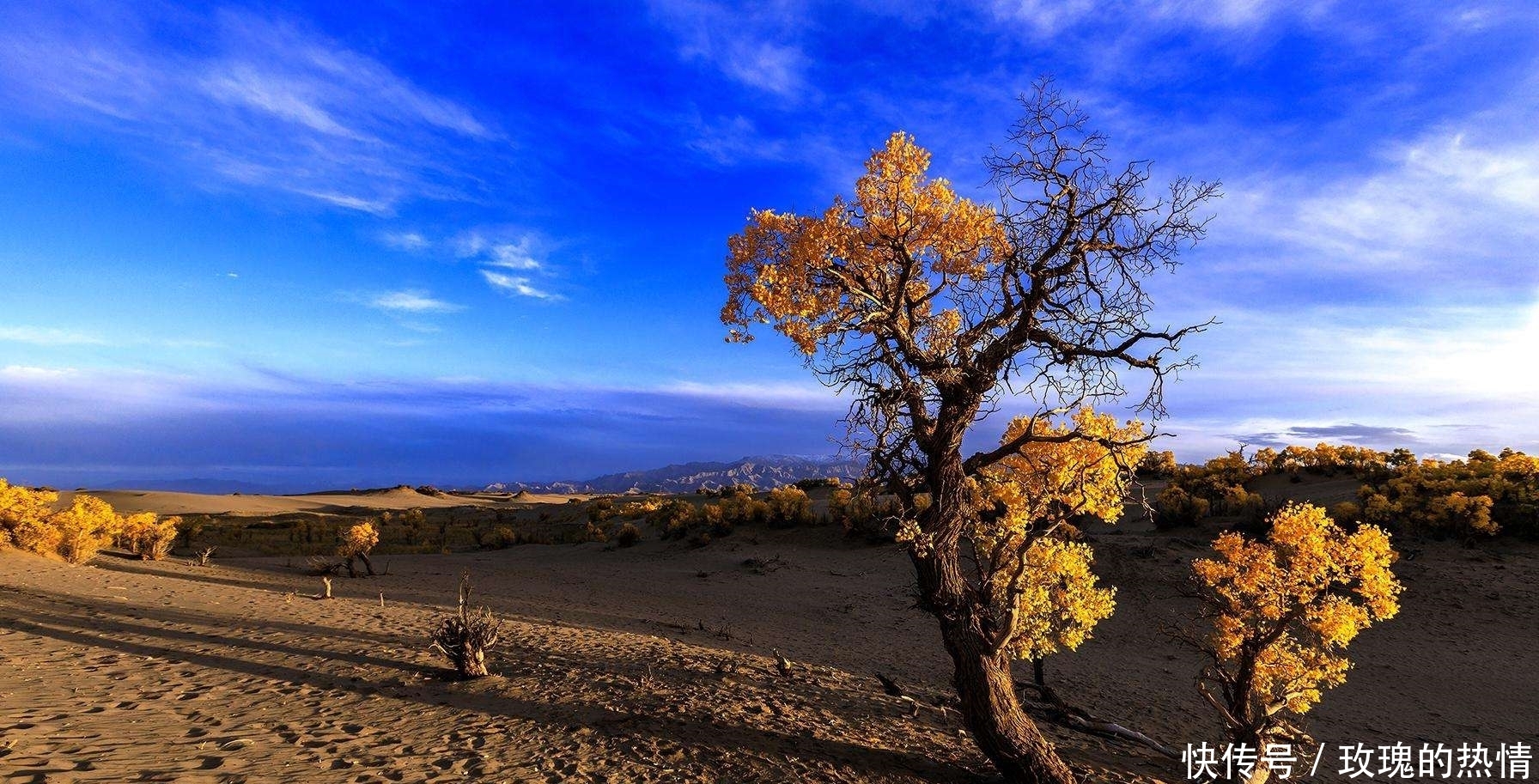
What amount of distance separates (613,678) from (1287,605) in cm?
1046

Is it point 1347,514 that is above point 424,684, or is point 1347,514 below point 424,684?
above

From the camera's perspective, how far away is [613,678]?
1085cm

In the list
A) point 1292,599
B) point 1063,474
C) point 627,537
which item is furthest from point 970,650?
point 627,537

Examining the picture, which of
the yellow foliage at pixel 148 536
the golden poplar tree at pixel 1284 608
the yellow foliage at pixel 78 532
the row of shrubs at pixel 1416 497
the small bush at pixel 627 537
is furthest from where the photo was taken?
the small bush at pixel 627 537

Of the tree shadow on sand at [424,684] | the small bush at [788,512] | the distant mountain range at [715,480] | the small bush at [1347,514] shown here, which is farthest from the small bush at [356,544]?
the distant mountain range at [715,480]

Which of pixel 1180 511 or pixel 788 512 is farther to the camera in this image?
pixel 788 512

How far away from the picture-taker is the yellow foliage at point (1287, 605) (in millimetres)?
9492

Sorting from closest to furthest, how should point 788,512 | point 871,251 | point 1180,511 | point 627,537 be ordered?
point 871,251
point 1180,511
point 788,512
point 627,537

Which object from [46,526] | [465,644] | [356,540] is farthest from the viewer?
[356,540]

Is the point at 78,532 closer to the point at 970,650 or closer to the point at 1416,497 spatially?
the point at 970,650

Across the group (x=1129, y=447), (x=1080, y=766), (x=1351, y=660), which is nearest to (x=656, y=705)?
(x=1080, y=766)

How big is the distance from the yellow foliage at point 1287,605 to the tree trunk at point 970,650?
12.6 ft

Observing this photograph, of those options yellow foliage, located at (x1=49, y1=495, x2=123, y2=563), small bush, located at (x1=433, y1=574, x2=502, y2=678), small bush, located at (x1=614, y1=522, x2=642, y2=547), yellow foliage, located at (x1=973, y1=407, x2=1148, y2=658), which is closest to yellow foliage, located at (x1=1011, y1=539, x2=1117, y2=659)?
yellow foliage, located at (x1=973, y1=407, x2=1148, y2=658)

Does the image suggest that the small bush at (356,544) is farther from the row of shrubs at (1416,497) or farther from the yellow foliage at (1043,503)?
the row of shrubs at (1416,497)
